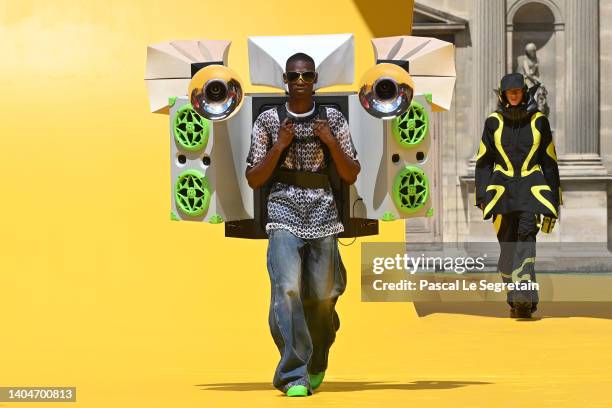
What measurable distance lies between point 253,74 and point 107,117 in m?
4.40

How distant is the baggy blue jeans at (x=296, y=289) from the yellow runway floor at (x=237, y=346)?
20 cm

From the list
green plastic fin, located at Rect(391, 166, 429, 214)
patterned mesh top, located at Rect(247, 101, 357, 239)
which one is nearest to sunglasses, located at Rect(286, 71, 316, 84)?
patterned mesh top, located at Rect(247, 101, 357, 239)

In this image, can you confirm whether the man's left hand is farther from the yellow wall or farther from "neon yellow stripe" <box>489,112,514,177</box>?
→ "neon yellow stripe" <box>489,112,514,177</box>

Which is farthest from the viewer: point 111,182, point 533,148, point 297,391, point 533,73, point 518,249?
point 533,73

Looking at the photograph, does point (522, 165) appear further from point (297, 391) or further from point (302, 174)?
point (297, 391)

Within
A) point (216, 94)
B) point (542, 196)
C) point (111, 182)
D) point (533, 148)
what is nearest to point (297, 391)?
point (216, 94)

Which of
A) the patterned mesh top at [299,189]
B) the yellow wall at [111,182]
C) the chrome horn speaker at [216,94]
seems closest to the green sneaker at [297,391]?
the patterned mesh top at [299,189]

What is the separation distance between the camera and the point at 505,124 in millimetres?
14836

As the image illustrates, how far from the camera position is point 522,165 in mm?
14812

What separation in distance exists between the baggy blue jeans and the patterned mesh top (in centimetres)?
5

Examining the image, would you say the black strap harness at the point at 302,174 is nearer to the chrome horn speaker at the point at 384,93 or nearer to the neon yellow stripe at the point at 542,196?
the chrome horn speaker at the point at 384,93

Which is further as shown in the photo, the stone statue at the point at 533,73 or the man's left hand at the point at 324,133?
the stone statue at the point at 533,73

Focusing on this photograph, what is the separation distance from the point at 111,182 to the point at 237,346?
2.08 meters

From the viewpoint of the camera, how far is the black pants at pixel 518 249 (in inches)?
575
